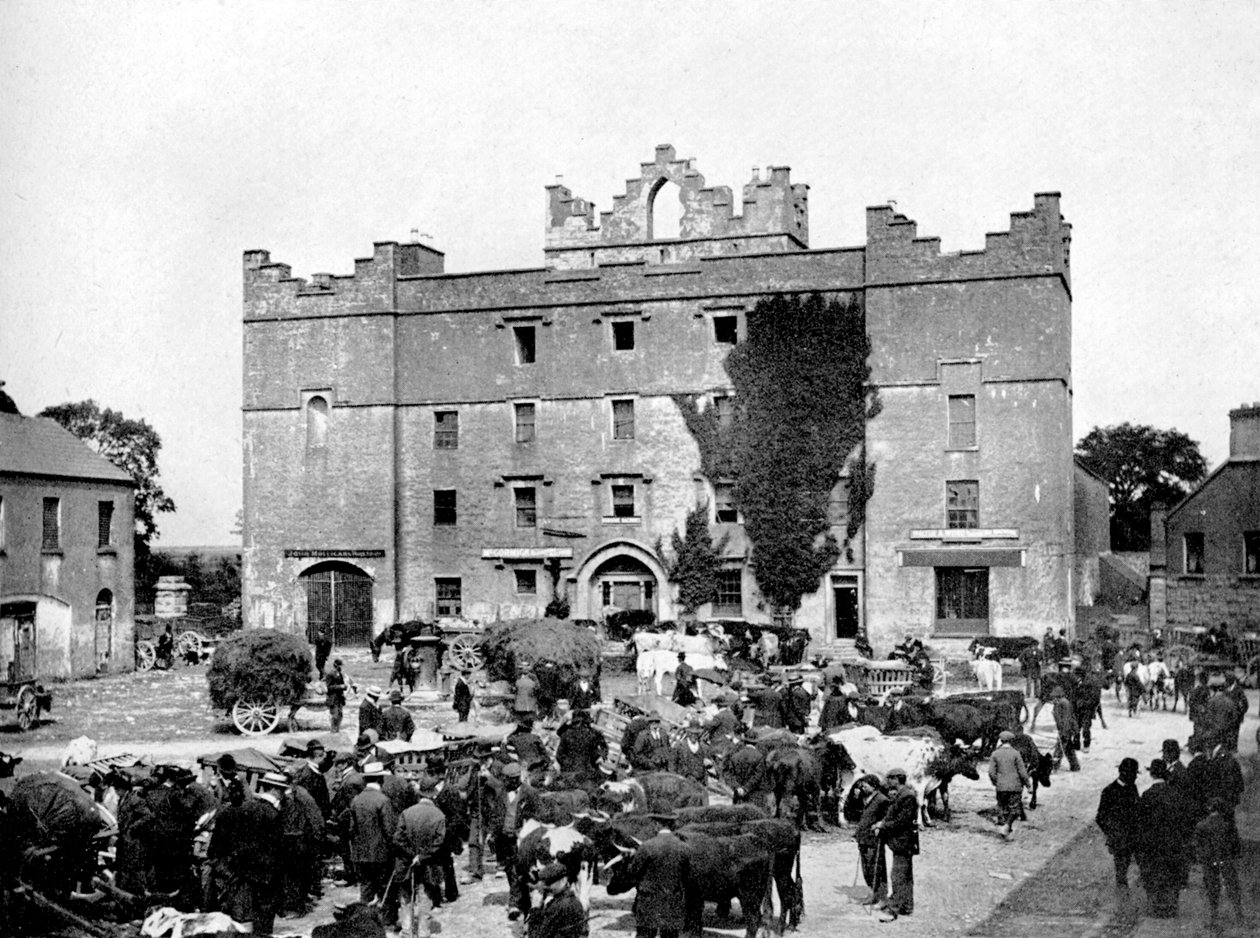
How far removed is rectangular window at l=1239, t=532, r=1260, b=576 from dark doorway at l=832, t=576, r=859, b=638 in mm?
10168

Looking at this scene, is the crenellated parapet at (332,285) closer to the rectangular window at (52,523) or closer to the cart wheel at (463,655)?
the rectangular window at (52,523)

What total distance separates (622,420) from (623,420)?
0.03 metres

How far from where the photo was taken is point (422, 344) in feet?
139

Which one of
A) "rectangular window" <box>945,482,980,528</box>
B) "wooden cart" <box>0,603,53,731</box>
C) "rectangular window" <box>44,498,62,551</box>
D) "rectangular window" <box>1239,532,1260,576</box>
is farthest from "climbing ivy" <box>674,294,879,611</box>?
"wooden cart" <box>0,603,53,731</box>

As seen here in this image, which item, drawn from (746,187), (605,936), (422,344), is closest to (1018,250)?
(746,187)

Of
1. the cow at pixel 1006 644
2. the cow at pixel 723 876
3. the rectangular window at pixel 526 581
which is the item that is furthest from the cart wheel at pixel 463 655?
the cow at pixel 723 876

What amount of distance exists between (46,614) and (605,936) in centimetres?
2479

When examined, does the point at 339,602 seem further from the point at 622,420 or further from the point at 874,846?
the point at 874,846

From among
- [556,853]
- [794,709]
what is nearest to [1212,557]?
[794,709]

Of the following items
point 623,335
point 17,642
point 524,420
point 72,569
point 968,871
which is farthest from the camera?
point 524,420

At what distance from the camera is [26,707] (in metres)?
25.8

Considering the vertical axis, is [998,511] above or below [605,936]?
above

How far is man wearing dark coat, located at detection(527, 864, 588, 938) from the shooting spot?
10.3m

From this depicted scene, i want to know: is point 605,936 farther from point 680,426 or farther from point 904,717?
point 680,426
